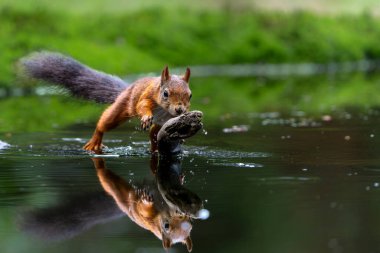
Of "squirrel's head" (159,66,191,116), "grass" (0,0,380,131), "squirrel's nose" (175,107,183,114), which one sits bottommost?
"grass" (0,0,380,131)

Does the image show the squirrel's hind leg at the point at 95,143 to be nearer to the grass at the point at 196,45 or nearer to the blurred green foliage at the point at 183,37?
the grass at the point at 196,45

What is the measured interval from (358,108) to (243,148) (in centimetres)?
808

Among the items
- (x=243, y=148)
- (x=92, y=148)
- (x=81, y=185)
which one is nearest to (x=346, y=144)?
(x=243, y=148)

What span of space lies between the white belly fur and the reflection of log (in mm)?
153

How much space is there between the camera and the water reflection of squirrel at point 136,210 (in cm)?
707

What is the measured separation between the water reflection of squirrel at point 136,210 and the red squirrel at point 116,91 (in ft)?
1.02

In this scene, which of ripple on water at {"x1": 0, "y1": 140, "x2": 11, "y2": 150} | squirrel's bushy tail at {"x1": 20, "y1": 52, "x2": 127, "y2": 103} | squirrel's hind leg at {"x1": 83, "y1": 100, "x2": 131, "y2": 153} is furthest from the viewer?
squirrel's bushy tail at {"x1": 20, "y1": 52, "x2": 127, "y2": 103}

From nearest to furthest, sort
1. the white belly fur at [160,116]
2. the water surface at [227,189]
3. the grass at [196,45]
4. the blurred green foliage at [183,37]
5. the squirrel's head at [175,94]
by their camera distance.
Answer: the water surface at [227,189] → the squirrel's head at [175,94] → the white belly fur at [160,116] → the grass at [196,45] → the blurred green foliage at [183,37]

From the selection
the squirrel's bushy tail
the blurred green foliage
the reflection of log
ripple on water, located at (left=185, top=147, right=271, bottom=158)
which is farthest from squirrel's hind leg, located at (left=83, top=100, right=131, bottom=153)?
the blurred green foliage

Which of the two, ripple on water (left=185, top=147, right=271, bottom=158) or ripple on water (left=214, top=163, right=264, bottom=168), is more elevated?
ripple on water (left=214, top=163, right=264, bottom=168)

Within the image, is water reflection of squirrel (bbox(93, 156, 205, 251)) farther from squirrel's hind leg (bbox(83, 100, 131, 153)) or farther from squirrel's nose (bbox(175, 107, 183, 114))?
squirrel's hind leg (bbox(83, 100, 131, 153))

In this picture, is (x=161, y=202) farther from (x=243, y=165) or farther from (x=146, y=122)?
(x=243, y=165)

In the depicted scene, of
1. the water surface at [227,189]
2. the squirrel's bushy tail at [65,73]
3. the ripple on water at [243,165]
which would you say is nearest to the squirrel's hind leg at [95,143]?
the water surface at [227,189]

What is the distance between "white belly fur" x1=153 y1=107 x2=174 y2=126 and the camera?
10914mm
